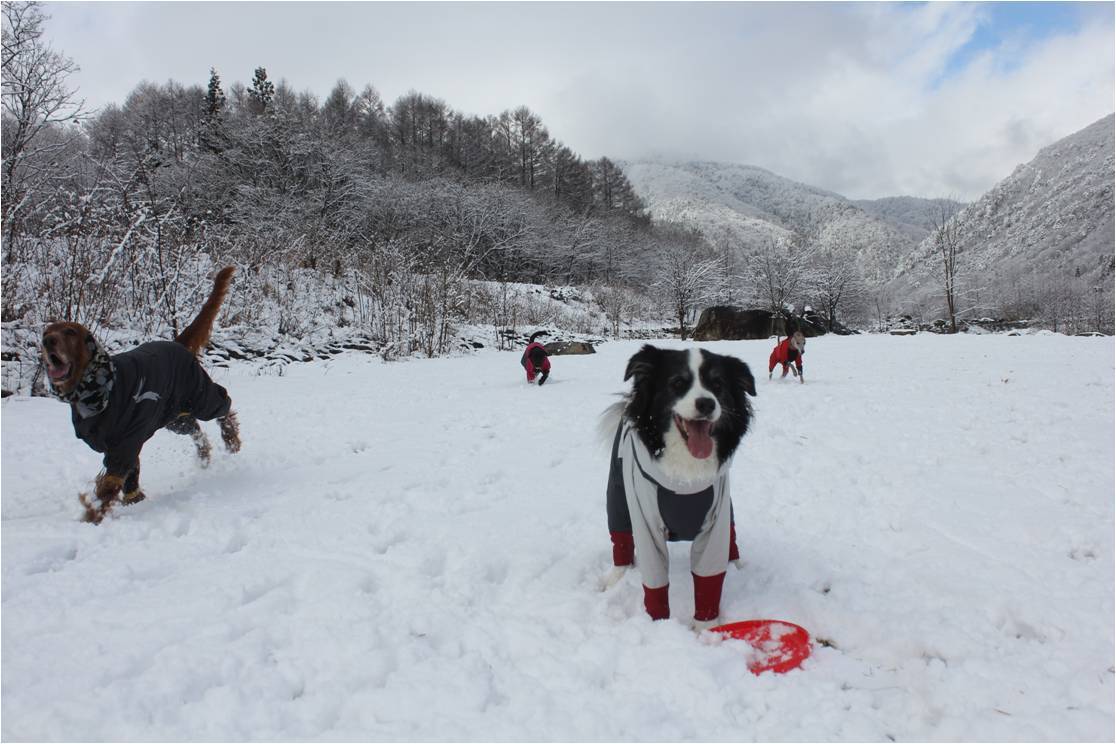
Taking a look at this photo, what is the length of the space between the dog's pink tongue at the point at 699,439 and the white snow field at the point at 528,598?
751 mm

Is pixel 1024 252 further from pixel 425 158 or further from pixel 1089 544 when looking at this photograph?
pixel 1089 544

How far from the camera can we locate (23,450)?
4477 mm

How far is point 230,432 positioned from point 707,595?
4260 mm

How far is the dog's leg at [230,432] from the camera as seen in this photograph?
445cm

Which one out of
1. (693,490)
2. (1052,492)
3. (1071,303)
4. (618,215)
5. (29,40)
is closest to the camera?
(693,490)

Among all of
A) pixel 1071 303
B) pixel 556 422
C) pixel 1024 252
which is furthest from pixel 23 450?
pixel 1024 252

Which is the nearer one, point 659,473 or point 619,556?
point 659,473

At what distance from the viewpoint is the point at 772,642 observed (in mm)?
2020

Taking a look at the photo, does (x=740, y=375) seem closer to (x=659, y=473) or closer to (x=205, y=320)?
(x=659, y=473)

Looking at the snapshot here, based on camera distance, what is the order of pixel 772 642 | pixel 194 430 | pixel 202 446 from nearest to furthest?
pixel 772 642
pixel 194 430
pixel 202 446

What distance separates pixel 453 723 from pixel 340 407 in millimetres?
5909

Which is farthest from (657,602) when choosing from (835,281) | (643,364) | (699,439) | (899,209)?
(899,209)

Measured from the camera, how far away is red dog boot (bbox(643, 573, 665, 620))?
2227 mm

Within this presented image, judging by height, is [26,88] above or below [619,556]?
above
